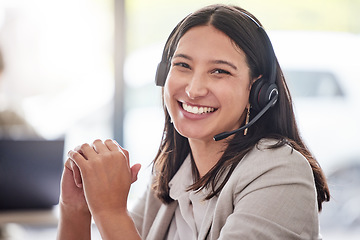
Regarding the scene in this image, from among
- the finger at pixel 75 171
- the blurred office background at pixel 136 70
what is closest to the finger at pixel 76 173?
the finger at pixel 75 171

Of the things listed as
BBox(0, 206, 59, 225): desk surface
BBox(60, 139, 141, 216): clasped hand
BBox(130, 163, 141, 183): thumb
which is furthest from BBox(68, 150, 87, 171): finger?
BBox(0, 206, 59, 225): desk surface

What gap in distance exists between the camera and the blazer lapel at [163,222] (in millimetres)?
1368

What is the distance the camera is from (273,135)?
1257mm

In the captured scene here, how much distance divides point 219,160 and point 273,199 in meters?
0.26

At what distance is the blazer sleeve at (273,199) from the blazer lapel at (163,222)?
282 mm

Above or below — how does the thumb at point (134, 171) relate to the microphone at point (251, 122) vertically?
below

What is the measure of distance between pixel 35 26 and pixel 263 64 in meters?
3.07

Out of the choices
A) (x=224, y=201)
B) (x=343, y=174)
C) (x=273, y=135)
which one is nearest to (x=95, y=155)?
(x=224, y=201)

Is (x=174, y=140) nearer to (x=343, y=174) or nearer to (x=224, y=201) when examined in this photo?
(x=224, y=201)

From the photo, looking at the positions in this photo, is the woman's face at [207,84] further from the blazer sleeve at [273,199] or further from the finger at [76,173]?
the finger at [76,173]

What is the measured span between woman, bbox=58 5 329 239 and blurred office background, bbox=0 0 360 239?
2.53 m

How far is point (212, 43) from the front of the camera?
1.23 m

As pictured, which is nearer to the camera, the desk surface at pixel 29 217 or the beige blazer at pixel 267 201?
the beige blazer at pixel 267 201

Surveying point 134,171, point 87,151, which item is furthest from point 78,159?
point 134,171
